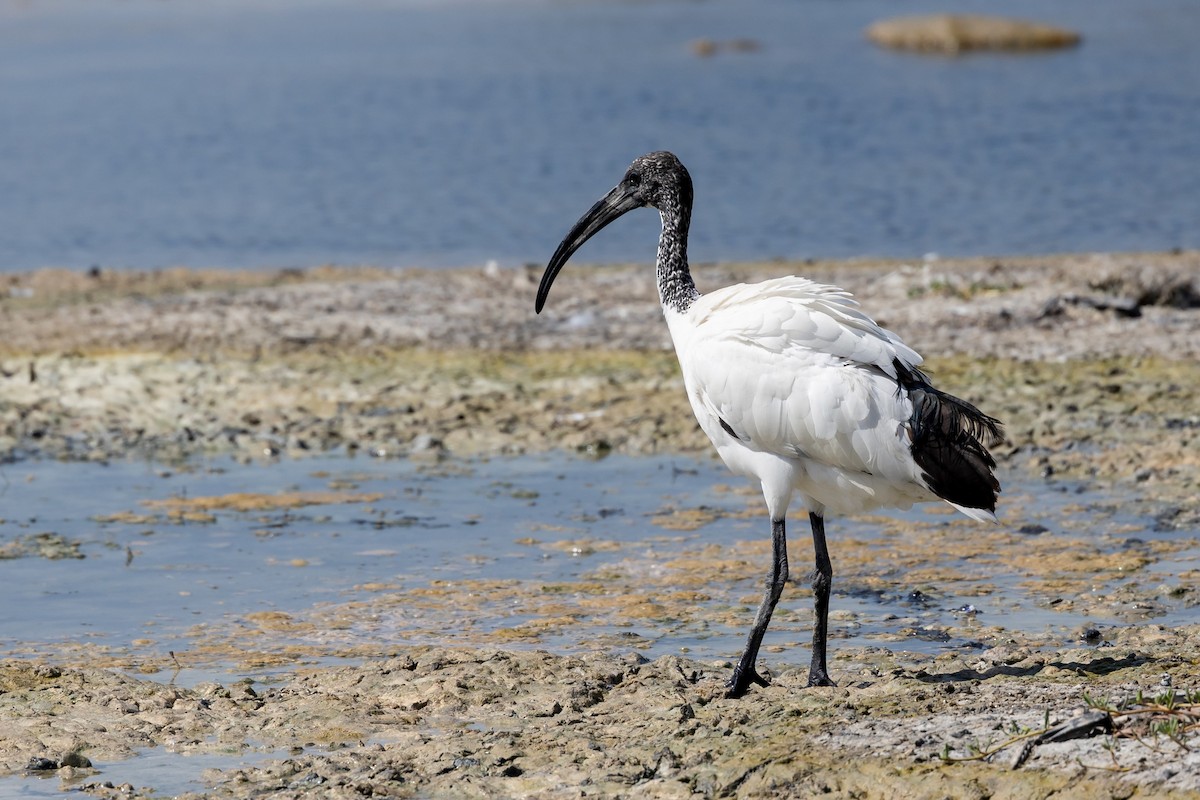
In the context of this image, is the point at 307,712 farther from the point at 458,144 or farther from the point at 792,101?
the point at 792,101

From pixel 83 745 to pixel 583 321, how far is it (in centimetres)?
799

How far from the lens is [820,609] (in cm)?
582

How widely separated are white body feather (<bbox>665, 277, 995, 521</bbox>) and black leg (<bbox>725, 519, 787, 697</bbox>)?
0.36 ft

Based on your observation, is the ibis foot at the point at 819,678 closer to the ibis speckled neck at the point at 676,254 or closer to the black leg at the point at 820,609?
the black leg at the point at 820,609

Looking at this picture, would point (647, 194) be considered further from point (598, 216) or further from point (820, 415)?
point (820, 415)

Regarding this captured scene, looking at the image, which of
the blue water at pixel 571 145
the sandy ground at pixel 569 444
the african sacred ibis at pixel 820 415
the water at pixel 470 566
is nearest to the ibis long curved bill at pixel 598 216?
the african sacred ibis at pixel 820 415

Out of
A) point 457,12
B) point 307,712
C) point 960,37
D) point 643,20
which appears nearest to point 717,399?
point 307,712

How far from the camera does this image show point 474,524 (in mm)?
8484

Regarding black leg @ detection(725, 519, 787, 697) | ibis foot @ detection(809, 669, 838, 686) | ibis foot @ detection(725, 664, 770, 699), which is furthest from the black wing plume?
ibis foot @ detection(725, 664, 770, 699)

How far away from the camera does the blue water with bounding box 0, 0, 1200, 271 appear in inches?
808

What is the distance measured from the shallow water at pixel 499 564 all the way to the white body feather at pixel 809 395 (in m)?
0.88

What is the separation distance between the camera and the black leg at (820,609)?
574 cm

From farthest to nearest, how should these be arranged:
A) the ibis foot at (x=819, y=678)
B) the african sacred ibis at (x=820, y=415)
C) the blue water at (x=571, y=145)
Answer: the blue water at (x=571, y=145) → the ibis foot at (x=819, y=678) → the african sacred ibis at (x=820, y=415)

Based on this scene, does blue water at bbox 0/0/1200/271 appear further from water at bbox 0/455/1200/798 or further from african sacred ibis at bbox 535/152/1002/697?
african sacred ibis at bbox 535/152/1002/697
